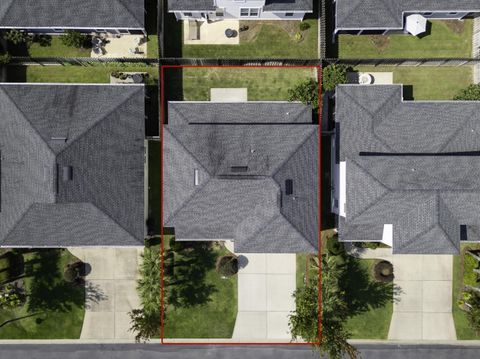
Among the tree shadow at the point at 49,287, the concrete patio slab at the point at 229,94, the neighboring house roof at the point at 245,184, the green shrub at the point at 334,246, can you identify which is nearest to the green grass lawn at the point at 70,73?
the concrete patio slab at the point at 229,94

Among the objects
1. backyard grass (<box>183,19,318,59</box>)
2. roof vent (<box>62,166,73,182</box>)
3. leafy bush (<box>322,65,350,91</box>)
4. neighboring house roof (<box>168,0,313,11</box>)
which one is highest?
neighboring house roof (<box>168,0,313,11</box>)

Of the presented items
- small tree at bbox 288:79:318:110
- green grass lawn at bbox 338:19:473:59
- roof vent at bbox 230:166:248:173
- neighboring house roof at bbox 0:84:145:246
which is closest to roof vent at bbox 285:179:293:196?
roof vent at bbox 230:166:248:173

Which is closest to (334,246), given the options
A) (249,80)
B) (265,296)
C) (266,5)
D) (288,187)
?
(288,187)

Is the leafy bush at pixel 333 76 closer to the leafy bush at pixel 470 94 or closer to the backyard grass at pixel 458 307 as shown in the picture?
the leafy bush at pixel 470 94

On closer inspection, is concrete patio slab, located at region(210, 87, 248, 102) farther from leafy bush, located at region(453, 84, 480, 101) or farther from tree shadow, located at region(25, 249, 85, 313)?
tree shadow, located at region(25, 249, 85, 313)

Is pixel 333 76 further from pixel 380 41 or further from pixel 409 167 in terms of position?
pixel 409 167

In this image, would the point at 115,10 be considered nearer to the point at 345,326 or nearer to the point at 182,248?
the point at 182,248
